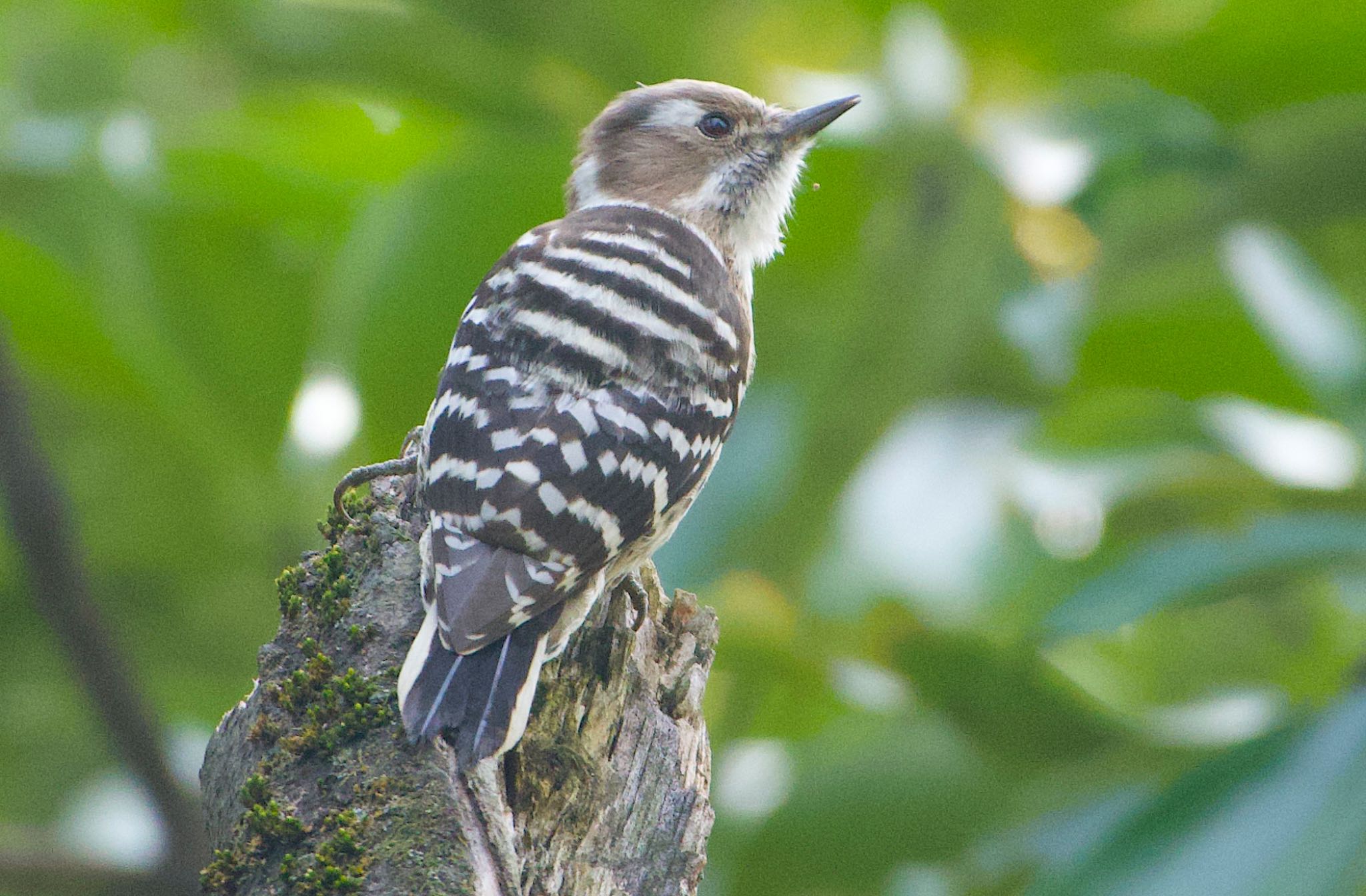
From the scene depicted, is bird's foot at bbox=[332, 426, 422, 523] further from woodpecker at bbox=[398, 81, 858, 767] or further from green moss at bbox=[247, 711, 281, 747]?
green moss at bbox=[247, 711, 281, 747]

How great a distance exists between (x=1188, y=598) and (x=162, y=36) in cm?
302

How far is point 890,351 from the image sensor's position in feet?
11.6

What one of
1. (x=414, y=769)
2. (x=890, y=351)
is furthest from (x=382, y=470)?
(x=890, y=351)

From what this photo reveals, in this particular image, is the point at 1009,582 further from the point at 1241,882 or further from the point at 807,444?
the point at 1241,882

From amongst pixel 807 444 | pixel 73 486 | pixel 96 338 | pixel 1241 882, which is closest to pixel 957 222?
pixel 807 444

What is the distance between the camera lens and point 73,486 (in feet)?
14.0

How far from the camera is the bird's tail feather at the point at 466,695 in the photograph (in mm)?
1843

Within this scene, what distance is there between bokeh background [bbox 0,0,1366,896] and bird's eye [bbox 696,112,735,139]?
320mm

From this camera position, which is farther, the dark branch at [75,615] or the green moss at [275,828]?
the dark branch at [75,615]

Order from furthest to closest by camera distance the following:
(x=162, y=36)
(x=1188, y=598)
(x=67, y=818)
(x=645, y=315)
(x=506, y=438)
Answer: (x=67, y=818), (x=162, y=36), (x=1188, y=598), (x=645, y=315), (x=506, y=438)

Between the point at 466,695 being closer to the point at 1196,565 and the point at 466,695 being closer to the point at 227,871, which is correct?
the point at 227,871

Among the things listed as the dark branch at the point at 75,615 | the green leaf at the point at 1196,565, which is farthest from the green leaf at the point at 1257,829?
the dark branch at the point at 75,615

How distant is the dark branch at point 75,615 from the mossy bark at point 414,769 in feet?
3.68

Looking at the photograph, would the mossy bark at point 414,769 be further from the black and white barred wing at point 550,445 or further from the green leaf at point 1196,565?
the green leaf at point 1196,565
